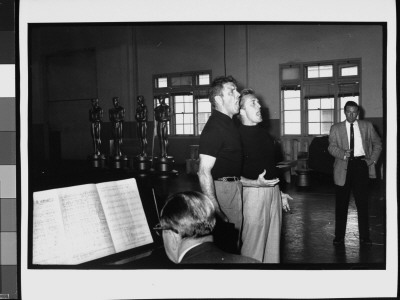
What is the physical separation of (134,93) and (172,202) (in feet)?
2.99

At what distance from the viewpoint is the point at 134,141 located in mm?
2801

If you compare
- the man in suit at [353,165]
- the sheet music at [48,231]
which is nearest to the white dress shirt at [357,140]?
the man in suit at [353,165]

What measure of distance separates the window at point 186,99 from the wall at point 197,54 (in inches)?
2.4

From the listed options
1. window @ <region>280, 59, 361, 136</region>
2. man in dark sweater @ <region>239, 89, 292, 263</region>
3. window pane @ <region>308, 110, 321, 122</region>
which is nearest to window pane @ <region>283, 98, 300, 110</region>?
window @ <region>280, 59, 361, 136</region>

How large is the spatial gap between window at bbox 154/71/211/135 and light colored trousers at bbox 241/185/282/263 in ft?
1.94

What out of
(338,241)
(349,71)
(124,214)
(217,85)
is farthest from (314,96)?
(124,214)

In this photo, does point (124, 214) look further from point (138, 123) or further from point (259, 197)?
point (259, 197)

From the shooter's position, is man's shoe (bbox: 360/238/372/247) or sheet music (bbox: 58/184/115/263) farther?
man's shoe (bbox: 360/238/372/247)

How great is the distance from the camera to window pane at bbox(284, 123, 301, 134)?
8.83 feet

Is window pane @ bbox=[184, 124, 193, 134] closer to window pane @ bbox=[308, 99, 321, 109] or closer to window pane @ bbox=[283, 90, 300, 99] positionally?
window pane @ bbox=[283, 90, 300, 99]

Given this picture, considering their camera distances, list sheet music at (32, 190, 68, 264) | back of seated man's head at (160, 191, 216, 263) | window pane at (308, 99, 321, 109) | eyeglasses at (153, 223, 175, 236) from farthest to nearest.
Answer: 1. window pane at (308, 99, 321, 109)
2. sheet music at (32, 190, 68, 264)
3. eyeglasses at (153, 223, 175, 236)
4. back of seated man's head at (160, 191, 216, 263)

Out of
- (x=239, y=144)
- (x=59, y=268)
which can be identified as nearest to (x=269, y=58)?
(x=239, y=144)

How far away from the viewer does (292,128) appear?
8.87ft

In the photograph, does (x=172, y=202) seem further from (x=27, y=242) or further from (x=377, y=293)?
(x=377, y=293)
